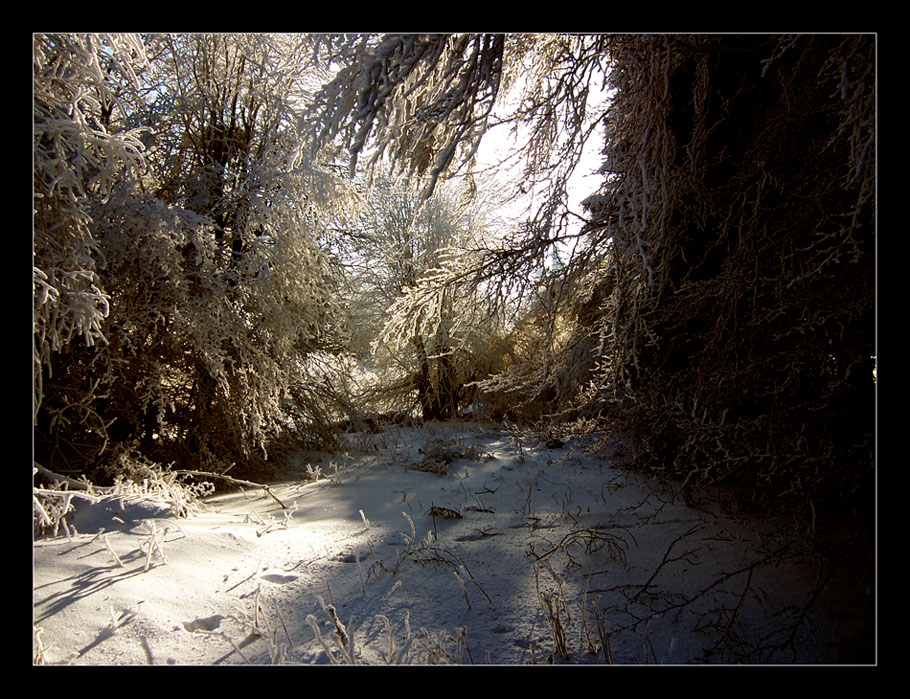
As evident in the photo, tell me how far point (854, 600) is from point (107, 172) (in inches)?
174

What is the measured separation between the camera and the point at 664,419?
3.12 m

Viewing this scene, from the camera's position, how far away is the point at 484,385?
524cm

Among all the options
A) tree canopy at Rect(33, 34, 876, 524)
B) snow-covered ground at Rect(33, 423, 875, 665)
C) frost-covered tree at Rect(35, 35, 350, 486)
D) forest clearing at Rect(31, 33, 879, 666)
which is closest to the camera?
snow-covered ground at Rect(33, 423, 875, 665)

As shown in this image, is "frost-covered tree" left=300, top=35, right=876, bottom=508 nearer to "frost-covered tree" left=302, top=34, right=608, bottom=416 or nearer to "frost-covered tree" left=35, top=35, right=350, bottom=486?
"frost-covered tree" left=302, top=34, right=608, bottom=416

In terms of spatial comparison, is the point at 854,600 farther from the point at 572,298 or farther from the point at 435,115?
the point at 435,115

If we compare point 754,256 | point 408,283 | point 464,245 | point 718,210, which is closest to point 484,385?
point 464,245

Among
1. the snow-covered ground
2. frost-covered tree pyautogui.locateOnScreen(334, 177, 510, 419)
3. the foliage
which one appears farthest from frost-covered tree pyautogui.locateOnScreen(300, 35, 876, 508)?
frost-covered tree pyautogui.locateOnScreen(334, 177, 510, 419)

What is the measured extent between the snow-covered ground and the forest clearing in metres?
0.02

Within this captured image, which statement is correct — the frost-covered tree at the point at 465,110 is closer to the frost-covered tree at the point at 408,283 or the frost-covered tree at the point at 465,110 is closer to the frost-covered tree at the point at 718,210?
the frost-covered tree at the point at 718,210

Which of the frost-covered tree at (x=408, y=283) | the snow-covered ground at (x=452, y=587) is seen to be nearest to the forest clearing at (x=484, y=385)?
the snow-covered ground at (x=452, y=587)

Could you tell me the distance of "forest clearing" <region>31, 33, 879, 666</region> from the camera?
1.98m

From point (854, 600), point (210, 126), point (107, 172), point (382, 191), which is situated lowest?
point (854, 600)

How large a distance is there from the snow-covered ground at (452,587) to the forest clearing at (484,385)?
2cm
